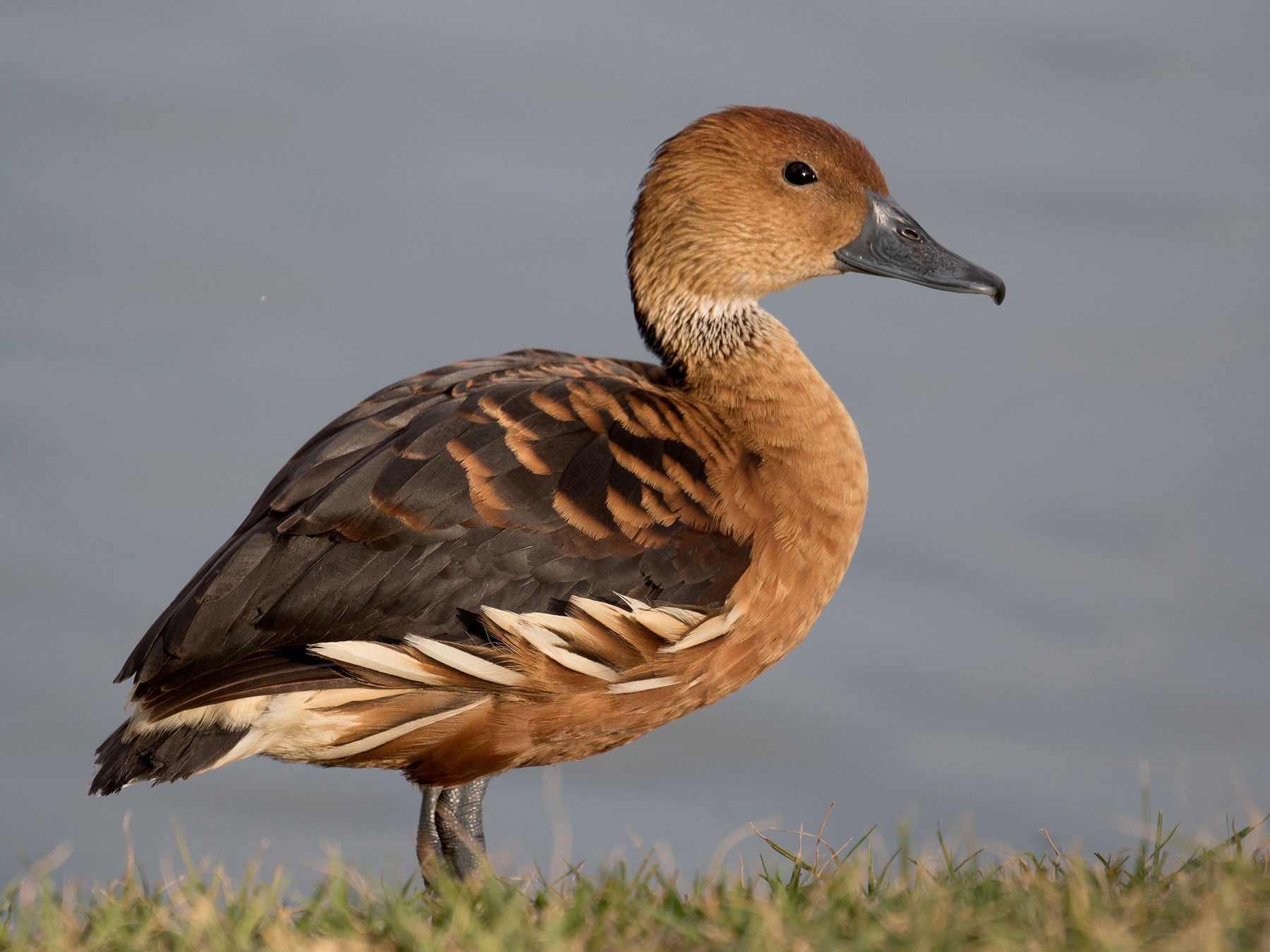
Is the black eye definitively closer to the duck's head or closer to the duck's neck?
the duck's head

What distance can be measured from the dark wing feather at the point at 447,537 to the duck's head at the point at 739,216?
77 centimetres

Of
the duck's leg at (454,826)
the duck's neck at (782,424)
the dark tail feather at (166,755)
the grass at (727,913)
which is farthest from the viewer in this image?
the duck's neck at (782,424)

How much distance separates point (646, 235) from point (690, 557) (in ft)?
4.73

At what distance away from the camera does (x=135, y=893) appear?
3137mm

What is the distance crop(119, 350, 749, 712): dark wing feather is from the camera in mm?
3756

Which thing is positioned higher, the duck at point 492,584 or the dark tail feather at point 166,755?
the duck at point 492,584

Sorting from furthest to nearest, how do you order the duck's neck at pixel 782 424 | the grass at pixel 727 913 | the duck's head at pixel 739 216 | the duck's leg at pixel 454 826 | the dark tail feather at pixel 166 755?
the duck's head at pixel 739 216
the duck's neck at pixel 782 424
the duck's leg at pixel 454 826
the dark tail feather at pixel 166 755
the grass at pixel 727 913

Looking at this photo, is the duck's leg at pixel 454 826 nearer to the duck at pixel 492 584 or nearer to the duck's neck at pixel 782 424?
the duck at pixel 492 584

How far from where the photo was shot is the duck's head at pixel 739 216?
4832 mm

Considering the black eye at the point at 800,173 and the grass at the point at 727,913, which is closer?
the grass at the point at 727,913

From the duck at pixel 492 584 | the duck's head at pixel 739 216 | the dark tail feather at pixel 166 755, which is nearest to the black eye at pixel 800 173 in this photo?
the duck's head at pixel 739 216

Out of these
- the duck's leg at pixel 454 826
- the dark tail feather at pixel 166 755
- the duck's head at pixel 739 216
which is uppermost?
the duck's head at pixel 739 216

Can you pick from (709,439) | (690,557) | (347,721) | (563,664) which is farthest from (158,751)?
(709,439)

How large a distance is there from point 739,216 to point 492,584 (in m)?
1.77
